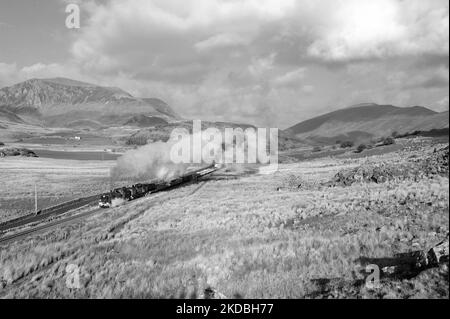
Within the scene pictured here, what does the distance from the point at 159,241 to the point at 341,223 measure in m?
11.6

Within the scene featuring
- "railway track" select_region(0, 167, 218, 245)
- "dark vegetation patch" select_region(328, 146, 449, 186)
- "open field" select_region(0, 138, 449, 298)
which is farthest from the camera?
"dark vegetation patch" select_region(328, 146, 449, 186)

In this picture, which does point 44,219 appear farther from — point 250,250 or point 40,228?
point 250,250

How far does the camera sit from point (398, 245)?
58.7 ft

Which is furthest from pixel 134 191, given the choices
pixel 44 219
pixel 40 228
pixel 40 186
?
pixel 40 186

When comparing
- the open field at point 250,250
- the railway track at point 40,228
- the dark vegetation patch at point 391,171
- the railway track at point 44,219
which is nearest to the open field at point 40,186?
the railway track at point 44,219

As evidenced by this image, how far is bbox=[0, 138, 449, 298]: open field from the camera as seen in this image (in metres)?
15.5

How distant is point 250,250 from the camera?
21.3 meters

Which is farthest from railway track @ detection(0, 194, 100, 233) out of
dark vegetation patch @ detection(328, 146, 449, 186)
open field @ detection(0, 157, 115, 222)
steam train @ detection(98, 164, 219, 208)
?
dark vegetation patch @ detection(328, 146, 449, 186)

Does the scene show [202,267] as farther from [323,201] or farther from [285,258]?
[323,201]

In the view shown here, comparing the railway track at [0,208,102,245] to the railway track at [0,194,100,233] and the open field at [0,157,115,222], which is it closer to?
the railway track at [0,194,100,233]

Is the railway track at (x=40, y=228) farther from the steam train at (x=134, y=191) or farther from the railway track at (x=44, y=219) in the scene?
the steam train at (x=134, y=191)

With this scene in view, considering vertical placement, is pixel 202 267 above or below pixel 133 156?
below

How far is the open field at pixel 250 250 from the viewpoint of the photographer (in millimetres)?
15453
